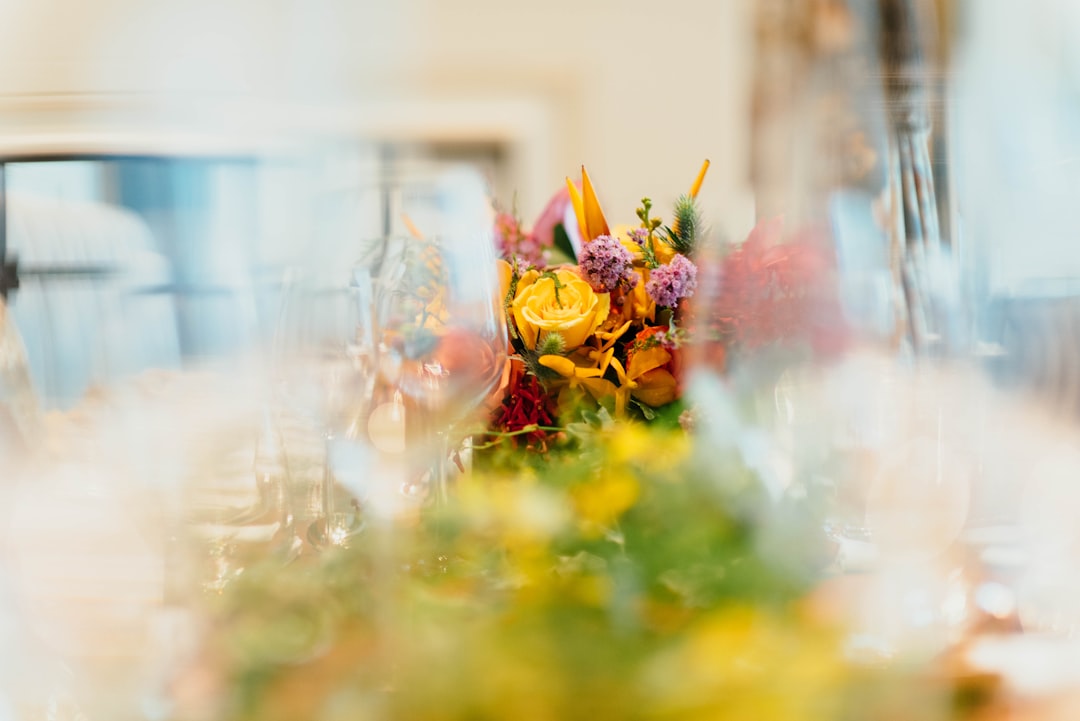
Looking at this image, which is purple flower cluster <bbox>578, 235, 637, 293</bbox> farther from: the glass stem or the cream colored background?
the cream colored background

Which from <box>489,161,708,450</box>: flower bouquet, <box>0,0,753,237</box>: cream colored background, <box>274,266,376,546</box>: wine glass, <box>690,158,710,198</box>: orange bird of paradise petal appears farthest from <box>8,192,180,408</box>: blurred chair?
<box>0,0,753,237</box>: cream colored background

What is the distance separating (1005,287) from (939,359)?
0.19ft

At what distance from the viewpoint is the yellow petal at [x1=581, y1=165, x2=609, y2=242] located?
1.71ft

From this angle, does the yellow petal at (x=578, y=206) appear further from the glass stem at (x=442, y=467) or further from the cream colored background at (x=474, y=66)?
the cream colored background at (x=474, y=66)

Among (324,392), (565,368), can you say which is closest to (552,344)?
(565,368)

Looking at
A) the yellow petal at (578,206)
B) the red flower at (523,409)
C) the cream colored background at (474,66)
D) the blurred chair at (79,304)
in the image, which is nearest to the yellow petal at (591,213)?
the yellow petal at (578,206)

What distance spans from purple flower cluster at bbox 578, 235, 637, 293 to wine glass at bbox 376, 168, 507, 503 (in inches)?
2.9

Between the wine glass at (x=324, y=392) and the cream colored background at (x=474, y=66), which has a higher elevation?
the cream colored background at (x=474, y=66)

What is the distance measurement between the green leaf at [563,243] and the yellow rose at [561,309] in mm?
92

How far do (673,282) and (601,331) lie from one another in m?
Answer: 0.05

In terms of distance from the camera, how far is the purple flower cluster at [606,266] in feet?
1.58

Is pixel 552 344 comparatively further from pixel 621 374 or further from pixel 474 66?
pixel 474 66

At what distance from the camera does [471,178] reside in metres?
0.48

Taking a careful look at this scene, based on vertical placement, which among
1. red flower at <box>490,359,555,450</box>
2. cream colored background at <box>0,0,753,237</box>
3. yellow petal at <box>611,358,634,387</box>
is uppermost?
cream colored background at <box>0,0,753,237</box>
